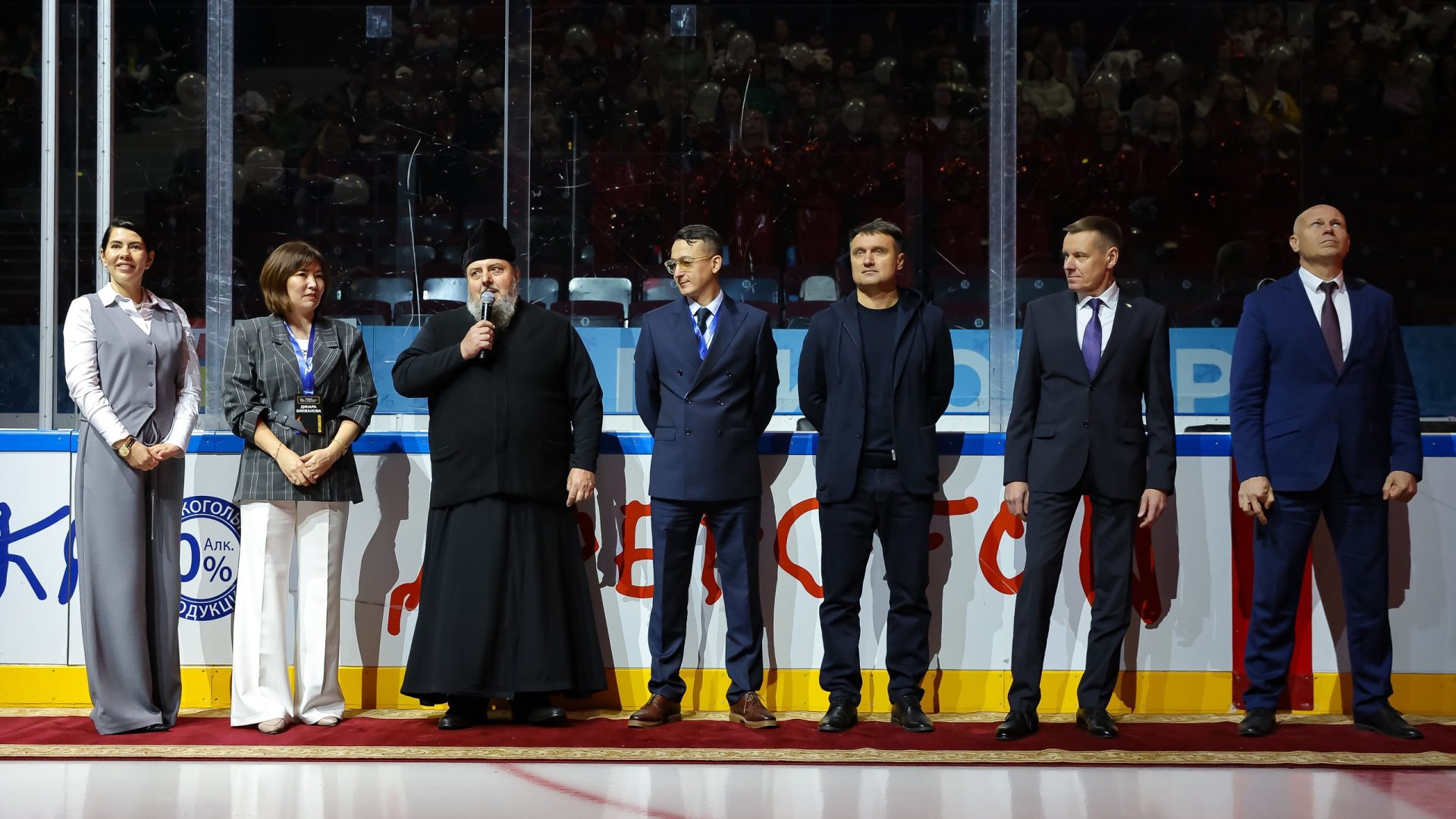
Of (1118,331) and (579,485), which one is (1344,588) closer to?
(1118,331)

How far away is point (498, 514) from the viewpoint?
14.6 ft

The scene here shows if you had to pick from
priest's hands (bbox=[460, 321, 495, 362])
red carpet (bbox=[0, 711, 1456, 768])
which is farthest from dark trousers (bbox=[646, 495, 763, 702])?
priest's hands (bbox=[460, 321, 495, 362])

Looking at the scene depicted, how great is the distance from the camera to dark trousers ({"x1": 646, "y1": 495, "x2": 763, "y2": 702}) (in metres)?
4.45

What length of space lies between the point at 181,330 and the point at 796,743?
7.97 ft

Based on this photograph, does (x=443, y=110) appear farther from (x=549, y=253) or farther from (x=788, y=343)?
(x=788, y=343)

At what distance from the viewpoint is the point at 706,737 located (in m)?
4.29

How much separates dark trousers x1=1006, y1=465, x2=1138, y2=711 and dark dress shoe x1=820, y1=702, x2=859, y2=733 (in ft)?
1.69

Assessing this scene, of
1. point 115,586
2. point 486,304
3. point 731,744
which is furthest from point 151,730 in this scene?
point 731,744

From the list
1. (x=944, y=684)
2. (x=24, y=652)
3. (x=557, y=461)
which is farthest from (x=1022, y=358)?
(x=24, y=652)

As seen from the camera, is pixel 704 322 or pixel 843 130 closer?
pixel 704 322

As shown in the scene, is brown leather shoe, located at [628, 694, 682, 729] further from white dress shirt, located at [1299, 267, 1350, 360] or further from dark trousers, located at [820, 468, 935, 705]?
white dress shirt, located at [1299, 267, 1350, 360]

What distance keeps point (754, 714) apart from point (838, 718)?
0.91ft

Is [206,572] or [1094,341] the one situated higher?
[1094,341]

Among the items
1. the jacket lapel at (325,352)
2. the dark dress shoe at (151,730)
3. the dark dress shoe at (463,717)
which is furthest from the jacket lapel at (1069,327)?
the dark dress shoe at (151,730)
